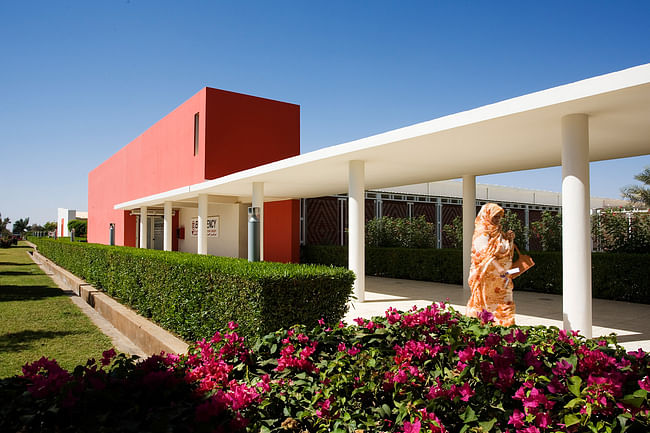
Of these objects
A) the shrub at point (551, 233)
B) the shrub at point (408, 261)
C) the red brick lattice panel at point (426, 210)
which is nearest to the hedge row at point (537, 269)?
the shrub at point (408, 261)

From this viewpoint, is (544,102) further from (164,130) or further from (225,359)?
(164,130)

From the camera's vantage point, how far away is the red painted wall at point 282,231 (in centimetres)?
1752

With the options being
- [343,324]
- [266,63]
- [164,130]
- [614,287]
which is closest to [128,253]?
[266,63]

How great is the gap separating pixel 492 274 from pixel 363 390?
3.49 meters

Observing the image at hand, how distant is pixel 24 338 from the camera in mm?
7270

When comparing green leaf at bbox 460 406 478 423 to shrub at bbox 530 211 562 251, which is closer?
green leaf at bbox 460 406 478 423

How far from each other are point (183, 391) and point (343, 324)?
154 cm

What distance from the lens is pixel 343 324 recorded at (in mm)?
3855

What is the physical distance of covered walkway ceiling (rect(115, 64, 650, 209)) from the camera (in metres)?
4.94

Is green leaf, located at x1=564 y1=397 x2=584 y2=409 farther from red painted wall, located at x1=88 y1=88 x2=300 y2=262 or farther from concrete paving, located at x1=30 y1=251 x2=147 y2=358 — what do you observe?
red painted wall, located at x1=88 y1=88 x2=300 y2=262

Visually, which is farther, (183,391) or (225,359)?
(225,359)

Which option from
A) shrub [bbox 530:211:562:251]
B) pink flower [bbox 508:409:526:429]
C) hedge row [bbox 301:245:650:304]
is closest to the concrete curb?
pink flower [bbox 508:409:526:429]

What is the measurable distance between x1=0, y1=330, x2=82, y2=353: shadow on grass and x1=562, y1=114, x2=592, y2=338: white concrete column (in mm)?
7621

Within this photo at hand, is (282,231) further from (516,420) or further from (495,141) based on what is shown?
(516,420)
